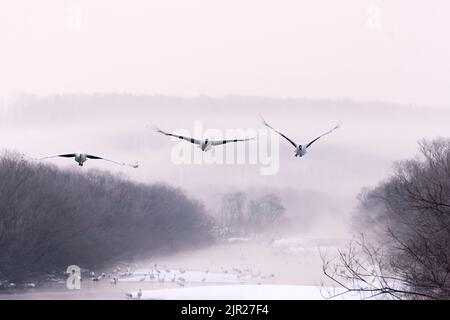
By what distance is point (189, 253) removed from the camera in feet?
218

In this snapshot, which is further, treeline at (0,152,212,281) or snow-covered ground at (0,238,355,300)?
treeline at (0,152,212,281)

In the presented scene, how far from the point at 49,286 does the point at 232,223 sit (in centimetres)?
1433

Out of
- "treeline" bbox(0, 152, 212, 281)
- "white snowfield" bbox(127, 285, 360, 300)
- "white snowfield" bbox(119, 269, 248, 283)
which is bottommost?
"white snowfield" bbox(127, 285, 360, 300)

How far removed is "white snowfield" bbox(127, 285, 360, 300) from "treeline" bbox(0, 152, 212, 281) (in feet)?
24.9

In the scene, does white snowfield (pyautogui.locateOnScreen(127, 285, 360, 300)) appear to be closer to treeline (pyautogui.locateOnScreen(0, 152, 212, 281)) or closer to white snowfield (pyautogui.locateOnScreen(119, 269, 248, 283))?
white snowfield (pyautogui.locateOnScreen(119, 269, 248, 283))

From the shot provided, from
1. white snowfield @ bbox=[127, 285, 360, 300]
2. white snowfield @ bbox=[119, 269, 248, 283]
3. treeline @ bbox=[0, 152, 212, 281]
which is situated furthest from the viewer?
treeline @ bbox=[0, 152, 212, 281]

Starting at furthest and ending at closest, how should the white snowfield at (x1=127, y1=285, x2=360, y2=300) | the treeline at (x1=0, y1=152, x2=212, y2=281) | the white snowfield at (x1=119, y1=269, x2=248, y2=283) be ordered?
the treeline at (x1=0, y1=152, x2=212, y2=281) → the white snowfield at (x1=119, y1=269, x2=248, y2=283) → the white snowfield at (x1=127, y1=285, x2=360, y2=300)

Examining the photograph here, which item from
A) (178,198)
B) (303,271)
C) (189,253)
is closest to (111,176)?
(178,198)

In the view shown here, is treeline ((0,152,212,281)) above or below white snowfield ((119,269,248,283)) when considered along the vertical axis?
above

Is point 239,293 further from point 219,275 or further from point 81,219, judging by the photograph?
point 81,219

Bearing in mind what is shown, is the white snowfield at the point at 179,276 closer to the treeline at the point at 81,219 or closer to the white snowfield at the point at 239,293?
the white snowfield at the point at 239,293

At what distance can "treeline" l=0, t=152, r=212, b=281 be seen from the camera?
66938mm
